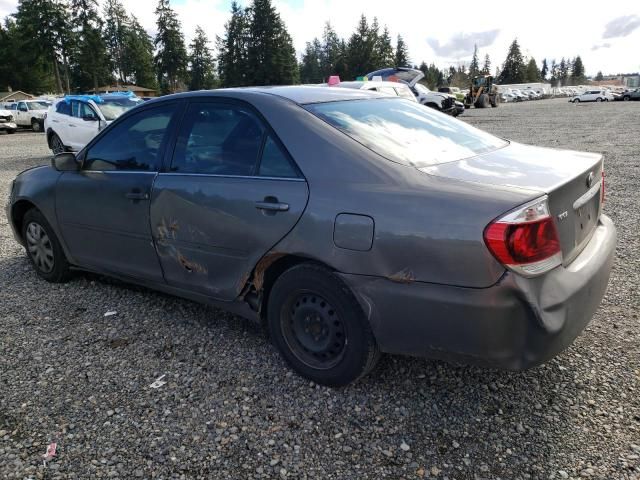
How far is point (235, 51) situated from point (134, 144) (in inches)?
3021

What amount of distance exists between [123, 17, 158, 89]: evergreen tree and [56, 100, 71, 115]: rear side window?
76916 millimetres

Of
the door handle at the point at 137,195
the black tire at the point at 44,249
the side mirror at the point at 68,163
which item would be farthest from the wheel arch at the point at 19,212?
the door handle at the point at 137,195

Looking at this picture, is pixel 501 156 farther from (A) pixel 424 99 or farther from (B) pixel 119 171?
(A) pixel 424 99

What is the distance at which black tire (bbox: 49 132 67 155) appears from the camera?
13.4m

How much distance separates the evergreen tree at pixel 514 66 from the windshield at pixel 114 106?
111 metres

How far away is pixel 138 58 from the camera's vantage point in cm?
8344

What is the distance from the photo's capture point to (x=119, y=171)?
3.63 meters

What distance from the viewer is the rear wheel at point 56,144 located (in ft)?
43.9

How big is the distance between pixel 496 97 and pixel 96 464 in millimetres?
45771

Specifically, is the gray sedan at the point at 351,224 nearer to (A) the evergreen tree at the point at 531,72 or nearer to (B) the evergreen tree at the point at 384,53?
(B) the evergreen tree at the point at 384,53

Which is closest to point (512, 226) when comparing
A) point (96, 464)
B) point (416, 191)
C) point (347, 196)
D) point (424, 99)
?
point (416, 191)

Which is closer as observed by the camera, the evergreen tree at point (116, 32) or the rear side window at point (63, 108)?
the rear side window at point (63, 108)

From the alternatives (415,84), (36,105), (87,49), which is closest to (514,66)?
(87,49)

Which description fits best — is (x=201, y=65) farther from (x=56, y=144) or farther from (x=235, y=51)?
(x=56, y=144)
